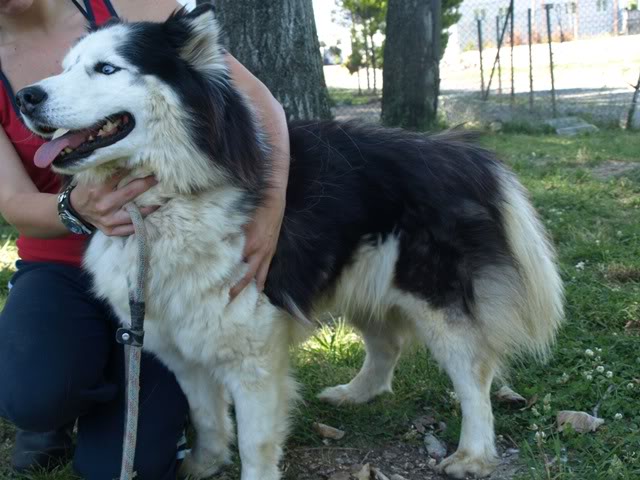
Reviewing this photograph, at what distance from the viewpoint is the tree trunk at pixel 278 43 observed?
136 inches

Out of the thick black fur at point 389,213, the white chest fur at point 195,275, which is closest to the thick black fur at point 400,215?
the thick black fur at point 389,213

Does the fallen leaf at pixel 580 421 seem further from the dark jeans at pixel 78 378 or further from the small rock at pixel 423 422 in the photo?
the dark jeans at pixel 78 378

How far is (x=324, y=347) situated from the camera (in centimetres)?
323

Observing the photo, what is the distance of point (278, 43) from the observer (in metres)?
3.49

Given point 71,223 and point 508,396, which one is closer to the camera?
point 71,223

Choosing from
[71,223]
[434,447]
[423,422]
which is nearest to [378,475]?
[434,447]

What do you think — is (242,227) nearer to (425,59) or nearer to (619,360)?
(619,360)

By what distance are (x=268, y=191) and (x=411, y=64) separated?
6566 mm

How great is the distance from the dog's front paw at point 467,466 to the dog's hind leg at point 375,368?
54 centimetres

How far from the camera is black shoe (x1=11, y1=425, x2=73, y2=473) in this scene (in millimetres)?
2424

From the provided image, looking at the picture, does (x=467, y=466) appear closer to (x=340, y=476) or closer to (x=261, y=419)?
(x=340, y=476)

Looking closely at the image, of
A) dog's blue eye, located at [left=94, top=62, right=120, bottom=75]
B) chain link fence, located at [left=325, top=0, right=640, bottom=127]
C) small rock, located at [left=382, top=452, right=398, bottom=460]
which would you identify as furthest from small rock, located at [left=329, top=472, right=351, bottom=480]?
chain link fence, located at [left=325, top=0, right=640, bottom=127]

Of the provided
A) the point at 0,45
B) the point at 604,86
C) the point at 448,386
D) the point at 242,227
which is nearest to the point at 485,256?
the point at 448,386

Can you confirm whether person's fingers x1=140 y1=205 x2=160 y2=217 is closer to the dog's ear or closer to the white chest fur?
the white chest fur
